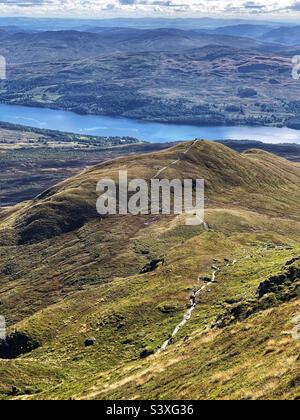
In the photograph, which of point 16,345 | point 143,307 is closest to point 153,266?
point 143,307

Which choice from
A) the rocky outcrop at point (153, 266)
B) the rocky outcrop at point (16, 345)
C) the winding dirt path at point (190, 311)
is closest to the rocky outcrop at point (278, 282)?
the winding dirt path at point (190, 311)

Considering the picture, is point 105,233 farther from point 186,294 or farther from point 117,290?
point 186,294

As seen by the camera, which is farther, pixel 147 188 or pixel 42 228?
pixel 147 188

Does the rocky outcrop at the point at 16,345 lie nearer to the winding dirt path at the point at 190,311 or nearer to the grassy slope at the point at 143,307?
the grassy slope at the point at 143,307

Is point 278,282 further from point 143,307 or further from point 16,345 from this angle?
point 16,345

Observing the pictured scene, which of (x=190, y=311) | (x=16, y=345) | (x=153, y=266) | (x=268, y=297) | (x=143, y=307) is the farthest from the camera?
(x=153, y=266)

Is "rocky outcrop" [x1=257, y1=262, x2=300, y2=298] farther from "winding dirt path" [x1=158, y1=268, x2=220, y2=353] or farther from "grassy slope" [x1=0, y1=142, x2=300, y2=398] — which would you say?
"winding dirt path" [x1=158, y1=268, x2=220, y2=353]

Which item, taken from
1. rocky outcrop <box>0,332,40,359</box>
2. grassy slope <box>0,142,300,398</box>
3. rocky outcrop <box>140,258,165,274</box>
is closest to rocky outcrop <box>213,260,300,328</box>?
grassy slope <box>0,142,300,398</box>
